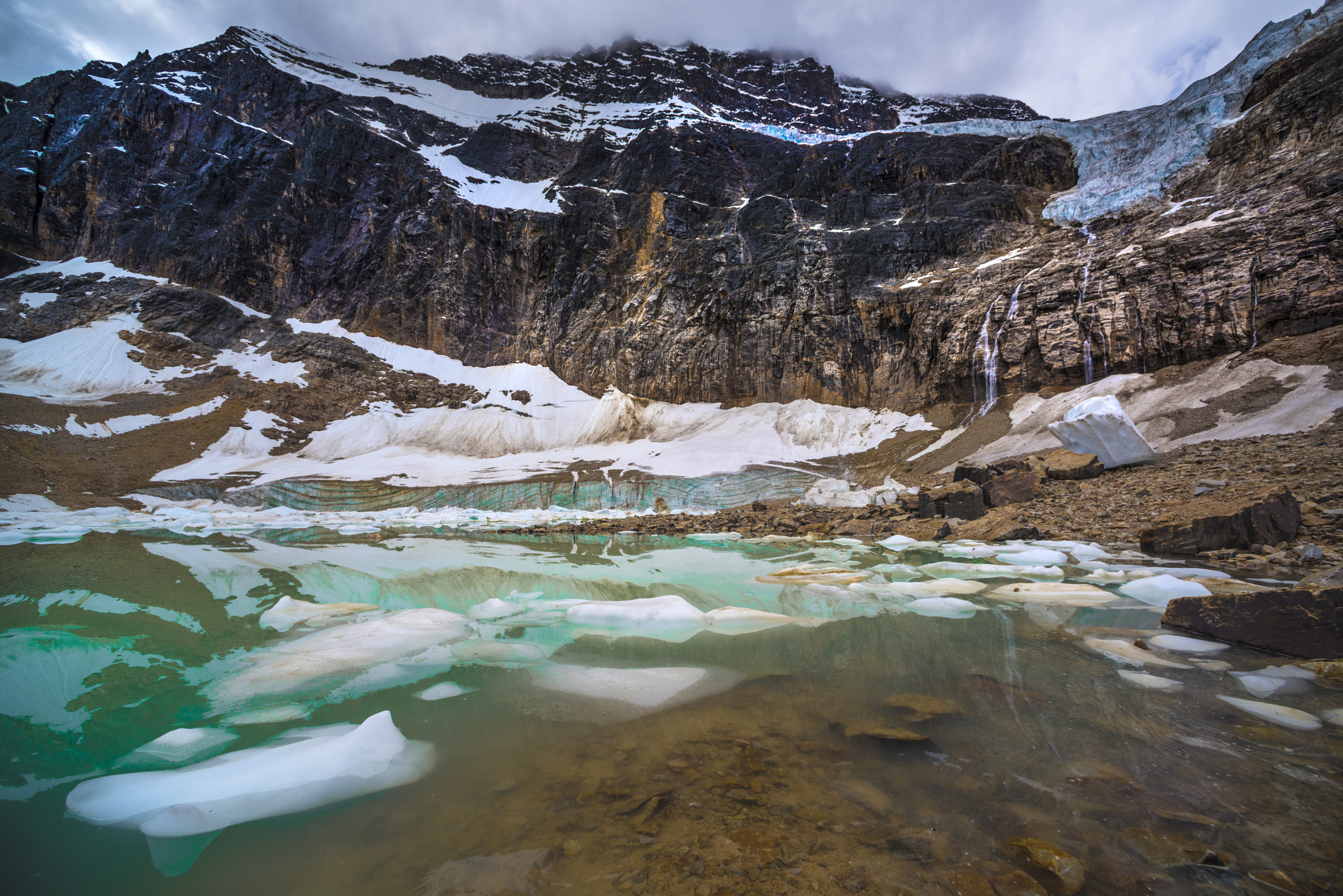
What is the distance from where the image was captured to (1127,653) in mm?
3025

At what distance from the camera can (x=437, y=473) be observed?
27312 millimetres

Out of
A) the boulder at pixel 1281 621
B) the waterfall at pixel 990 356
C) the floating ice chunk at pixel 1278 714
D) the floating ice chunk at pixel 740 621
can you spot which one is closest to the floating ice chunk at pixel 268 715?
the floating ice chunk at pixel 740 621

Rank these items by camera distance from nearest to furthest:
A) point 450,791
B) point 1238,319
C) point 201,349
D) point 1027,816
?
point 1027,816 → point 450,791 → point 1238,319 → point 201,349

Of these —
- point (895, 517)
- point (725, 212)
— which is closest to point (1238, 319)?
point (895, 517)

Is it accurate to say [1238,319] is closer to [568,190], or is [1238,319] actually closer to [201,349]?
[568,190]

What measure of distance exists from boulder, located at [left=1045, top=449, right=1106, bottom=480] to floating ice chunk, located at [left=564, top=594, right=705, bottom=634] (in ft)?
32.7

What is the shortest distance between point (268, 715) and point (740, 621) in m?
2.88

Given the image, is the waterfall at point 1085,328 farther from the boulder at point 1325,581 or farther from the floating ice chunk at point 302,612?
the floating ice chunk at point 302,612

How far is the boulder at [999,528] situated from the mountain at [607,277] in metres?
7.53

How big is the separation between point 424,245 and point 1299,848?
1848 inches

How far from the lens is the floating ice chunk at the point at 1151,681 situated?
2525 mm

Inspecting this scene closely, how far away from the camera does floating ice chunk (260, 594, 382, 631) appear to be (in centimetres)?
417

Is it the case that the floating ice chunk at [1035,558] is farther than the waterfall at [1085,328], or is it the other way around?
the waterfall at [1085,328]

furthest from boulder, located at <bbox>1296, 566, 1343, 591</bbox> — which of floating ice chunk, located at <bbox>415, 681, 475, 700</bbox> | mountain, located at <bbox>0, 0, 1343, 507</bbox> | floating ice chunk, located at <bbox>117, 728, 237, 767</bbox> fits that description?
mountain, located at <bbox>0, 0, 1343, 507</bbox>
